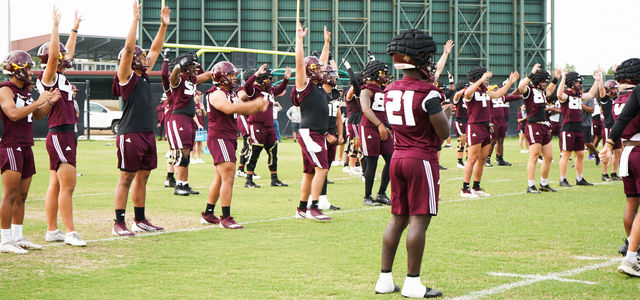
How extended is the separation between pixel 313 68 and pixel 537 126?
550cm

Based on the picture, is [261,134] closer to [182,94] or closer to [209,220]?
[182,94]

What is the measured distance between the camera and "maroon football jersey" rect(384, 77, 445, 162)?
5711 millimetres

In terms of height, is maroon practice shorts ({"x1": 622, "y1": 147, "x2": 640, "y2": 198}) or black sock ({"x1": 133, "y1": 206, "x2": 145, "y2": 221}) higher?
maroon practice shorts ({"x1": 622, "y1": 147, "x2": 640, "y2": 198})

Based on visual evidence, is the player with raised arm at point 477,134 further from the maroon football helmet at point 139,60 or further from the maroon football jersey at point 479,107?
the maroon football helmet at point 139,60

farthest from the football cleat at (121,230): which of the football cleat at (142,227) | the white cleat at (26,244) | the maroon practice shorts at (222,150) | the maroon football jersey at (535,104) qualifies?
the maroon football jersey at (535,104)

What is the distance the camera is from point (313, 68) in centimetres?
995

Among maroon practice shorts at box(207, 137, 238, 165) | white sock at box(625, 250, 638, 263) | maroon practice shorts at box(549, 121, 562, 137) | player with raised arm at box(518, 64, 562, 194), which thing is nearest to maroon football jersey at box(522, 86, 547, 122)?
player with raised arm at box(518, 64, 562, 194)

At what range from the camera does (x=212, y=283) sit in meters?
6.16

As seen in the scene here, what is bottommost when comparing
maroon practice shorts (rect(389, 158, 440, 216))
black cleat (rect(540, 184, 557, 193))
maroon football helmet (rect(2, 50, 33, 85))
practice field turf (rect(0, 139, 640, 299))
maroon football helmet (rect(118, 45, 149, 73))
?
→ practice field turf (rect(0, 139, 640, 299))

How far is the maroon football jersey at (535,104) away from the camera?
13.4 meters

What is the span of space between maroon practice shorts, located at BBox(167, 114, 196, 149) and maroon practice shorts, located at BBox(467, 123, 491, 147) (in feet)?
17.3

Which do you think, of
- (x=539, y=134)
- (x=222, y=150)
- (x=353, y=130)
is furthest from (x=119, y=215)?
(x=539, y=134)

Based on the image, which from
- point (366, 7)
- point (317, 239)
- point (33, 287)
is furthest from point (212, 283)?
point (366, 7)

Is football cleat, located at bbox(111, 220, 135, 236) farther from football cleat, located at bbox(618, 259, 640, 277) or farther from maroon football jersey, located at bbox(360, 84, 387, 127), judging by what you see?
football cleat, located at bbox(618, 259, 640, 277)
